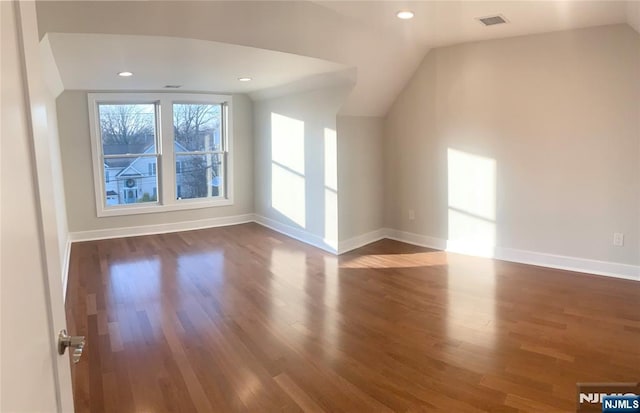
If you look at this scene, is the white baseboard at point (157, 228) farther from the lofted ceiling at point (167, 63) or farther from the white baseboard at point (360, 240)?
the white baseboard at point (360, 240)

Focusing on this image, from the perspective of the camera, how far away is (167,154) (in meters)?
6.09

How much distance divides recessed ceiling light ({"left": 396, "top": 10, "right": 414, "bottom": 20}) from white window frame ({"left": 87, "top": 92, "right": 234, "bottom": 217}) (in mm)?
3593

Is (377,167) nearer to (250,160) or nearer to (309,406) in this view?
(250,160)

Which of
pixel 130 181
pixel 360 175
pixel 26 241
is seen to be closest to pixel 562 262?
pixel 360 175

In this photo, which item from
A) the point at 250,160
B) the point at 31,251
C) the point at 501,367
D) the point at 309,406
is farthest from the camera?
the point at 250,160

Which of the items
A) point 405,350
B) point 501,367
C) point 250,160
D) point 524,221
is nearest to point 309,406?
point 405,350

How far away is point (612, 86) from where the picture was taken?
149 inches

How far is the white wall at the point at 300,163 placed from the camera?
498 cm

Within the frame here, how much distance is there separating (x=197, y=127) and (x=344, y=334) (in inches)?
178

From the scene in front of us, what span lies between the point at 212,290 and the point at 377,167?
2.70 m

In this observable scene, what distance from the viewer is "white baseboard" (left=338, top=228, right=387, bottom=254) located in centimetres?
503

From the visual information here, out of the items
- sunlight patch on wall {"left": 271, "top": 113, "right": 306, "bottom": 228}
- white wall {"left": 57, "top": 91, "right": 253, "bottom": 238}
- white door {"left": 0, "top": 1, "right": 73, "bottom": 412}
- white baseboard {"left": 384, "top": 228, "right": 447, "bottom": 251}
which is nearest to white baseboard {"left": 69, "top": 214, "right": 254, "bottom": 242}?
white wall {"left": 57, "top": 91, "right": 253, "bottom": 238}

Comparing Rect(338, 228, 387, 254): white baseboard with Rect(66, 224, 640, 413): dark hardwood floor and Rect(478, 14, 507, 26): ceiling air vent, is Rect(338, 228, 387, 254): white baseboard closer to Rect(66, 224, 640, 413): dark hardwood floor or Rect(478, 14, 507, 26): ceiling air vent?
Rect(66, 224, 640, 413): dark hardwood floor

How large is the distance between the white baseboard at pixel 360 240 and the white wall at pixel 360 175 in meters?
0.03
